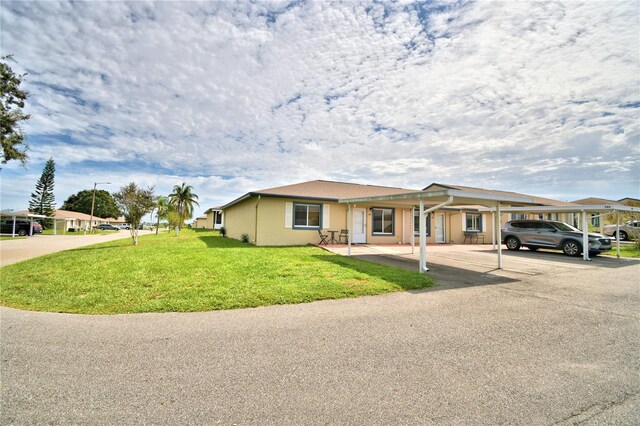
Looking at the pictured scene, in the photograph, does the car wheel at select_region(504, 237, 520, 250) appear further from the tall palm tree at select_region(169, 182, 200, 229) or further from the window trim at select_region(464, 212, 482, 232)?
the tall palm tree at select_region(169, 182, 200, 229)

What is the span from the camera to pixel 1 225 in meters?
31.5

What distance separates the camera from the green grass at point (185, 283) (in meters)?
5.76

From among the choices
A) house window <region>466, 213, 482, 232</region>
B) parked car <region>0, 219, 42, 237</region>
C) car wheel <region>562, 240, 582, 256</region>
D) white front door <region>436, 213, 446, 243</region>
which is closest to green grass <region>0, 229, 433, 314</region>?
car wheel <region>562, 240, 582, 256</region>

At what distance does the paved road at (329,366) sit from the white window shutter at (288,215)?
10403 millimetres

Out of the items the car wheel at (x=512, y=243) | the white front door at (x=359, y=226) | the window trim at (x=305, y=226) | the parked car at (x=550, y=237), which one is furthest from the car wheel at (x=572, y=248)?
the window trim at (x=305, y=226)

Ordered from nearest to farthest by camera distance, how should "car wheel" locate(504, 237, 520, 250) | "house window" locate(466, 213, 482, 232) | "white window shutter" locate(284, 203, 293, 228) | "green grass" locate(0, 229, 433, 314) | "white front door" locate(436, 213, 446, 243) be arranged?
"green grass" locate(0, 229, 433, 314) < "white window shutter" locate(284, 203, 293, 228) < "car wheel" locate(504, 237, 520, 250) < "white front door" locate(436, 213, 446, 243) < "house window" locate(466, 213, 482, 232)

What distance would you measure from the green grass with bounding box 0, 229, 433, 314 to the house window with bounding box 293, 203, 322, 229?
5896 millimetres

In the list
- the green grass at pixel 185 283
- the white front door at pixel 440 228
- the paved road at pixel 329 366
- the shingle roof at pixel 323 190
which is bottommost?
the paved road at pixel 329 366

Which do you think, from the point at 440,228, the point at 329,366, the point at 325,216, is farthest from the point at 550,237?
the point at 329,366

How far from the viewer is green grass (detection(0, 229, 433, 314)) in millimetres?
5758

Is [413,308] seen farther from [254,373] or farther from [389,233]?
[389,233]

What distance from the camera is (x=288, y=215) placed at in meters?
16.0

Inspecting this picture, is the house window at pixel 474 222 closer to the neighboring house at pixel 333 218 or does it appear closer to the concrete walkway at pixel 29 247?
the neighboring house at pixel 333 218

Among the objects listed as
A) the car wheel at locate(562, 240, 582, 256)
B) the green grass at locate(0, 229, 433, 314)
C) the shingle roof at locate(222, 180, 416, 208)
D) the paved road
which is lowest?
the paved road
